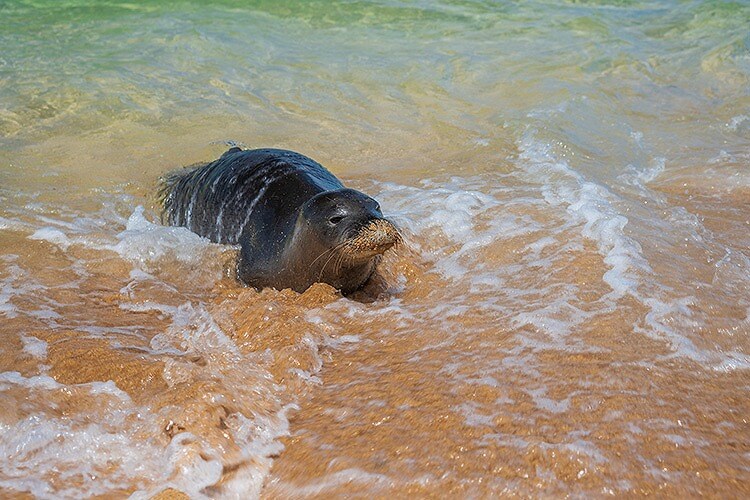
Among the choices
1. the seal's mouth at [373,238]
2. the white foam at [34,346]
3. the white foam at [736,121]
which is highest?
the seal's mouth at [373,238]

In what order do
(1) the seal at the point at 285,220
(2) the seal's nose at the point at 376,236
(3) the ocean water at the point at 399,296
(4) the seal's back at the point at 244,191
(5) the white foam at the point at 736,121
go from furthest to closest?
(5) the white foam at the point at 736,121
(4) the seal's back at the point at 244,191
(1) the seal at the point at 285,220
(2) the seal's nose at the point at 376,236
(3) the ocean water at the point at 399,296

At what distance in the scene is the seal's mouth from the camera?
4.10 m

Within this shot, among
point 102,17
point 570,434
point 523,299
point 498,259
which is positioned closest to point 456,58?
point 102,17

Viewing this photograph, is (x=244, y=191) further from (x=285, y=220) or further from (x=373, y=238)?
(x=373, y=238)

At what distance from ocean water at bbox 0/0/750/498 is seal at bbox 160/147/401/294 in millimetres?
153

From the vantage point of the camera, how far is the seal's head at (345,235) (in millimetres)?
4125

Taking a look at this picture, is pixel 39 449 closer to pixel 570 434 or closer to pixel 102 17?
pixel 570 434

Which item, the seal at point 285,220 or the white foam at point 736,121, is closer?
the seal at point 285,220

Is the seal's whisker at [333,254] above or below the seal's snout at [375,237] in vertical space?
below

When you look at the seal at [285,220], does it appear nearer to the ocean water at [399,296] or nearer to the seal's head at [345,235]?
the seal's head at [345,235]

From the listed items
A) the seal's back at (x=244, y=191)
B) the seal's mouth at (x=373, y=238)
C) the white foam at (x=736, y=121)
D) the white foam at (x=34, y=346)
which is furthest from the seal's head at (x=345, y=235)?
the white foam at (x=736, y=121)

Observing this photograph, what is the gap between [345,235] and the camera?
4172 mm

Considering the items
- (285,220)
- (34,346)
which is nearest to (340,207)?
(285,220)

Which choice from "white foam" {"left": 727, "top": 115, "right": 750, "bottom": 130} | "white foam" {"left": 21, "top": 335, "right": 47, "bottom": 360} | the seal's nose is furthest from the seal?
"white foam" {"left": 727, "top": 115, "right": 750, "bottom": 130}
